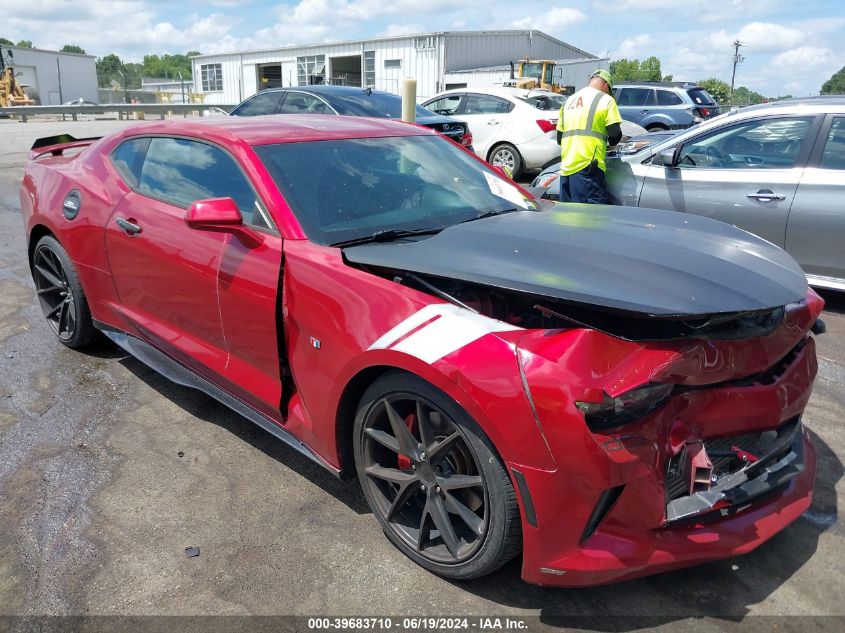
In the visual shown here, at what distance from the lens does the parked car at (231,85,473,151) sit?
8.55 metres

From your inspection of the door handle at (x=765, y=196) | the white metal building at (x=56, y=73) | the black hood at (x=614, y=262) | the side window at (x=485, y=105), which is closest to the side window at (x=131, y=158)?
the black hood at (x=614, y=262)

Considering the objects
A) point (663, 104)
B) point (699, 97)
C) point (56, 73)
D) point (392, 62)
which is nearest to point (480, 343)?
point (663, 104)

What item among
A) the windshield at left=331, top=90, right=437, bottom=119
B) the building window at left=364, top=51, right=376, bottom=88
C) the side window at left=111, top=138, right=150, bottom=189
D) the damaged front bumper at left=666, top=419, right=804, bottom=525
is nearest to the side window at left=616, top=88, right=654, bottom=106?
the windshield at left=331, top=90, right=437, bottom=119

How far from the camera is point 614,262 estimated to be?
7.82 feet

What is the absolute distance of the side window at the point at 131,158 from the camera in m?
→ 3.75

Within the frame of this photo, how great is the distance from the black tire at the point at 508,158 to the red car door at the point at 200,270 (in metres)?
8.16

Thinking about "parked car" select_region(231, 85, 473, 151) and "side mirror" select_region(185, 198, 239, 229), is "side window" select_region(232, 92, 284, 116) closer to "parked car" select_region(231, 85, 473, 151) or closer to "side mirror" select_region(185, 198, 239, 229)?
"parked car" select_region(231, 85, 473, 151)

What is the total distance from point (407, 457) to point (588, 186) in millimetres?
4348

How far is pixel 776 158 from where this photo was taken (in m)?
5.30

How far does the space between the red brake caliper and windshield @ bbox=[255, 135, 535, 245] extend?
2.62 ft

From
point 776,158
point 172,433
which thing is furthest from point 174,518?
point 776,158

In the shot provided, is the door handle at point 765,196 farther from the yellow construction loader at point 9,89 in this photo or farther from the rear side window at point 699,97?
the yellow construction loader at point 9,89

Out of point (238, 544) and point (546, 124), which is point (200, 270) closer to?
point (238, 544)

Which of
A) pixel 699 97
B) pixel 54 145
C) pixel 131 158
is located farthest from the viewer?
pixel 699 97
